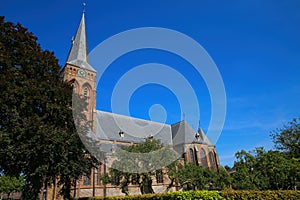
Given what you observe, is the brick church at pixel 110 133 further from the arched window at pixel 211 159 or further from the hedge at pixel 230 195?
the hedge at pixel 230 195

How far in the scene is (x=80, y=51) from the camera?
35562mm

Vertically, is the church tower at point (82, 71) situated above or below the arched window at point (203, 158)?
above

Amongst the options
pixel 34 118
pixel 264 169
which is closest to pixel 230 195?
pixel 264 169

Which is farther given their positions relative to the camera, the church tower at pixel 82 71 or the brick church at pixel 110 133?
the church tower at pixel 82 71

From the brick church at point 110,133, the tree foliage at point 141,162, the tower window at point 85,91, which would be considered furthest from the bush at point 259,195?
the tower window at point 85,91

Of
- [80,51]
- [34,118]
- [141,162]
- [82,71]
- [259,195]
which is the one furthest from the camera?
[80,51]

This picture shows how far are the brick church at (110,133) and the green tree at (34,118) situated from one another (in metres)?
10.8

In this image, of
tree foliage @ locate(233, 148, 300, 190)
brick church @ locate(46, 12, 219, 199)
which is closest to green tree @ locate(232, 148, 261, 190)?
tree foliage @ locate(233, 148, 300, 190)

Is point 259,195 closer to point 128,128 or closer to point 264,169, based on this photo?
point 264,169

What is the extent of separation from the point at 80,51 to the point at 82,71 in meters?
3.93

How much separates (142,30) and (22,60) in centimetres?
1044

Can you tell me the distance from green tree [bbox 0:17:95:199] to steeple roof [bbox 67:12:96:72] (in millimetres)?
17033

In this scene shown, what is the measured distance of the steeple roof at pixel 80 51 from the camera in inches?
1375

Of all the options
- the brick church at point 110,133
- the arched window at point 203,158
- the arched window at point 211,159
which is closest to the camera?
the brick church at point 110,133
